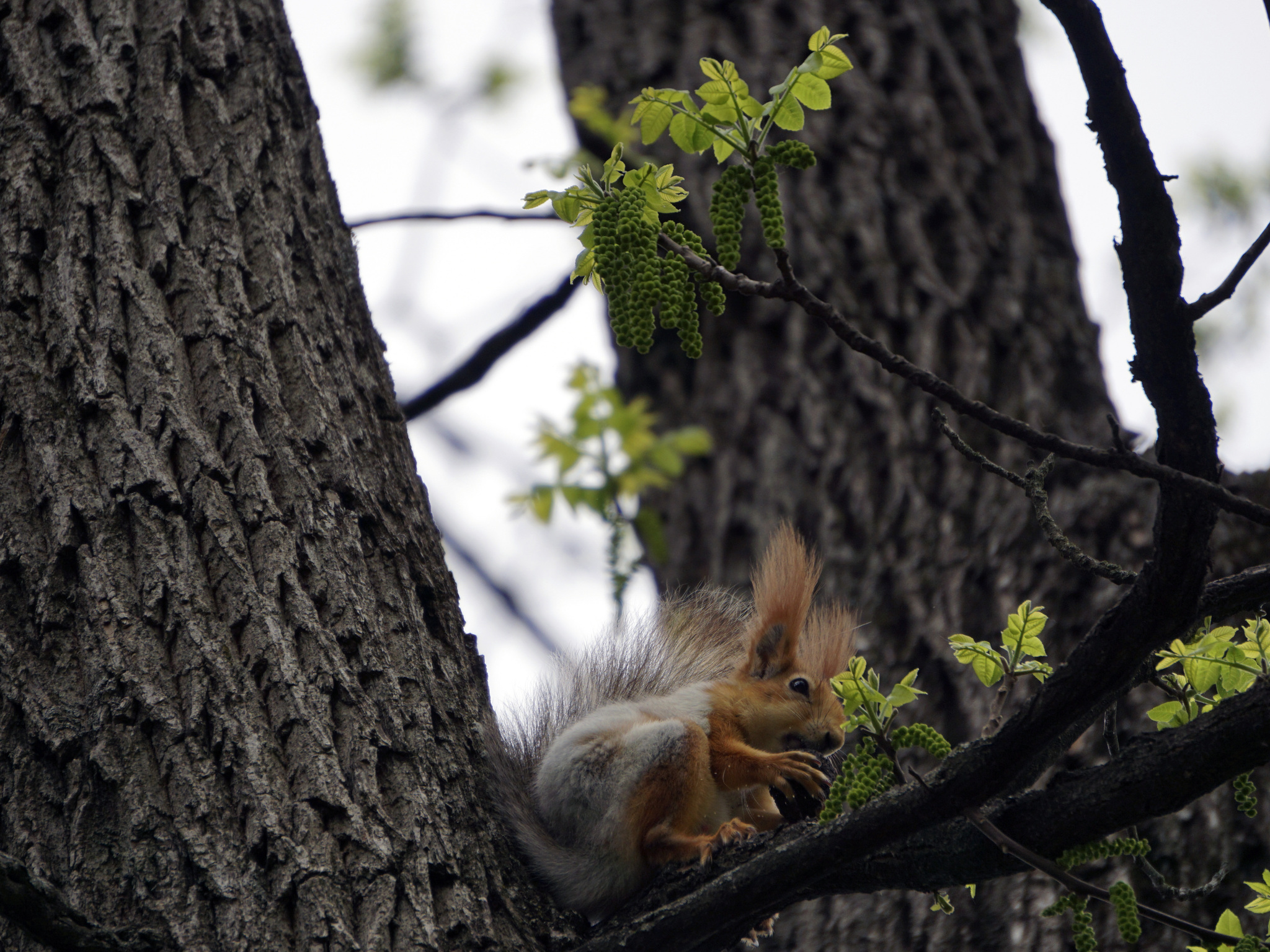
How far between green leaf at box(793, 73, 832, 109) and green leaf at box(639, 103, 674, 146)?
0.15 m

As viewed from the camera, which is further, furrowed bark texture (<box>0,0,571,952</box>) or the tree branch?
the tree branch

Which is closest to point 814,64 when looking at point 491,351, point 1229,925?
point 1229,925

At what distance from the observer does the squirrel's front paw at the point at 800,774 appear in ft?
7.04

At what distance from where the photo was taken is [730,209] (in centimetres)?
123

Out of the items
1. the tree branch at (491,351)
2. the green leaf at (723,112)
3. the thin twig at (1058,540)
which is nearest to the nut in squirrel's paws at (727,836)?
the thin twig at (1058,540)

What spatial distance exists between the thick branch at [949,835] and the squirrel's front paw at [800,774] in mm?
475

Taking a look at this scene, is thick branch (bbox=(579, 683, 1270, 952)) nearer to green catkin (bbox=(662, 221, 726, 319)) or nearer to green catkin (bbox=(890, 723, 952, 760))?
green catkin (bbox=(890, 723, 952, 760))

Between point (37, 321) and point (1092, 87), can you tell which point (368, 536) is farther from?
point (1092, 87)

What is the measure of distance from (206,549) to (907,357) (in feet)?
7.08

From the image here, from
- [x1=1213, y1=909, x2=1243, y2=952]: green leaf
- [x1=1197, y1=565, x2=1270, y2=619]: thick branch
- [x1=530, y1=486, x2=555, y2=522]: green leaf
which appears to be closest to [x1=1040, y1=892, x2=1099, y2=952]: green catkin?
[x1=1213, y1=909, x2=1243, y2=952]: green leaf

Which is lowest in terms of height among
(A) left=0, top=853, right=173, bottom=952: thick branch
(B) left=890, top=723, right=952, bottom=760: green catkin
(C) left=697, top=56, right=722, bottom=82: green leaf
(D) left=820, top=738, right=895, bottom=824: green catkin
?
(A) left=0, top=853, right=173, bottom=952: thick branch

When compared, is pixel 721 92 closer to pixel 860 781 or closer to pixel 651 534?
pixel 860 781

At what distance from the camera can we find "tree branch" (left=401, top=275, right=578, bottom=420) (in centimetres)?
369

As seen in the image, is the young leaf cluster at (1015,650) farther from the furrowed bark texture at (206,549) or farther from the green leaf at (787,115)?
the furrowed bark texture at (206,549)
